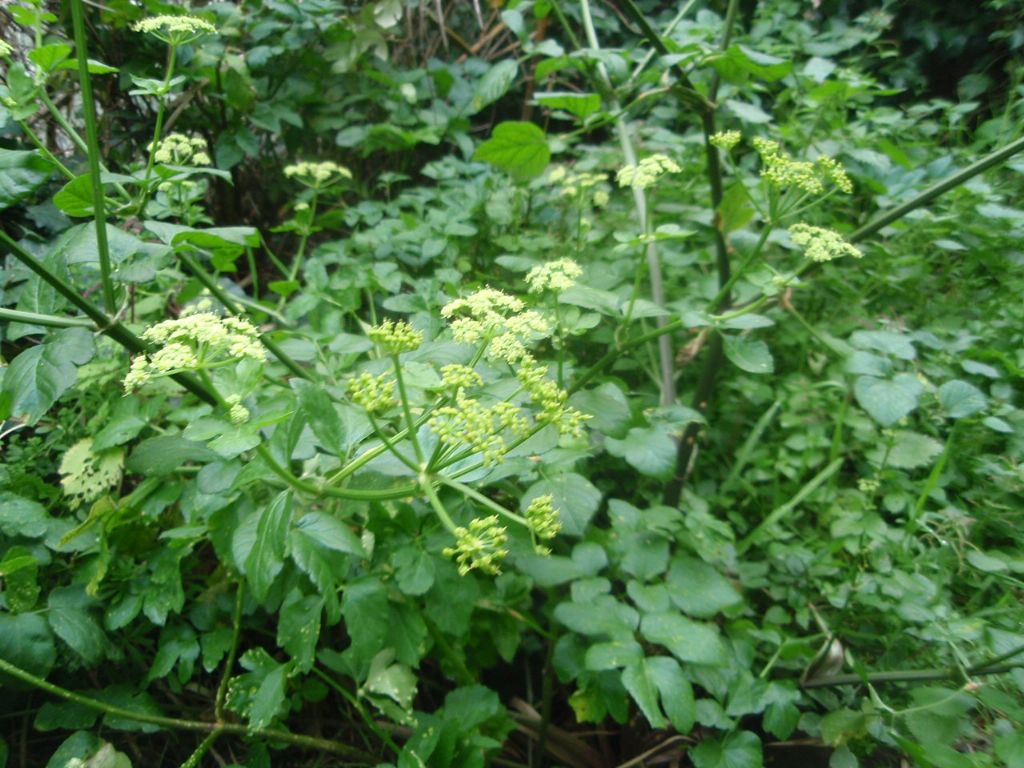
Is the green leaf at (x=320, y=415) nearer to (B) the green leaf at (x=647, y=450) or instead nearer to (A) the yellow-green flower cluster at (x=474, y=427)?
(A) the yellow-green flower cluster at (x=474, y=427)

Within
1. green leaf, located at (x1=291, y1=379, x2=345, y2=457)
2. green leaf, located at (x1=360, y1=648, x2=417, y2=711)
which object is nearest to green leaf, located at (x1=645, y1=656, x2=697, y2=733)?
green leaf, located at (x1=360, y1=648, x2=417, y2=711)

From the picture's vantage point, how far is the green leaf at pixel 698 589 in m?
1.20

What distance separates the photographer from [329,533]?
95 cm

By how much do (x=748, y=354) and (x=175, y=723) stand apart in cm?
120

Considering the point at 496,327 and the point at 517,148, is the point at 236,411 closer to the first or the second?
the point at 496,327

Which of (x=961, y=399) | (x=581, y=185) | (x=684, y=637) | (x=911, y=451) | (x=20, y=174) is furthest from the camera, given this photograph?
(x=581, y=185)

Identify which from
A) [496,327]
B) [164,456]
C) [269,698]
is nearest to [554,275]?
[496,327]

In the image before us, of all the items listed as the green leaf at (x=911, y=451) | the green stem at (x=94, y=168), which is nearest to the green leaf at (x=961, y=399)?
the green leaf at (x=911, y=451)

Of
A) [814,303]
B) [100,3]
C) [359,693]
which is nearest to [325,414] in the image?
[359,693]

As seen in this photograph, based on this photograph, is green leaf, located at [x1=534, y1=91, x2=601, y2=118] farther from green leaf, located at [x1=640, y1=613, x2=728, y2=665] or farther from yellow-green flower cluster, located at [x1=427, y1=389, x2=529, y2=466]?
green leaf, located at [x1=640, y1=613, x2=728, y2=665]

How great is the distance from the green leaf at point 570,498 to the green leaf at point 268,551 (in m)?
0.36

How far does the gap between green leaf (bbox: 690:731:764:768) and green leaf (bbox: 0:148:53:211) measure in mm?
1435

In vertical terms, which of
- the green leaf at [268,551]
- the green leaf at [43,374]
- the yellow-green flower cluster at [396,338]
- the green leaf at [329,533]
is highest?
the yellow-green flower cluster at [396,338]

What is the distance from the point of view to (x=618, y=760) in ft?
4.80
